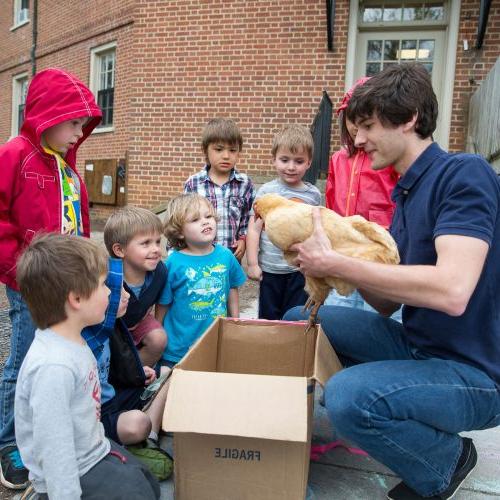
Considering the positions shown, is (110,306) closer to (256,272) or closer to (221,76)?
(256,272)

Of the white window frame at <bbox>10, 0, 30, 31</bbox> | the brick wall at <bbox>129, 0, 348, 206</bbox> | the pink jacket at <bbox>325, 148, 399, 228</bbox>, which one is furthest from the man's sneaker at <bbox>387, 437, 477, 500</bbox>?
the white window frame at <bbox>10, 0, 30, 31</bbox>

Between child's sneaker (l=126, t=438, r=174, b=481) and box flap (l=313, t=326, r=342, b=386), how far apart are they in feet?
2.61

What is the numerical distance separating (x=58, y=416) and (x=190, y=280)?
1360mm

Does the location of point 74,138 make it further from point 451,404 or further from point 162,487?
point 451,404

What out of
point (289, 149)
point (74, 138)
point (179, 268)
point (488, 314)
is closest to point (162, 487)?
point (179, 268)

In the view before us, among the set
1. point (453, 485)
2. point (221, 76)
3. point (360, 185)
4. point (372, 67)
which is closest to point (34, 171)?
point (360, 185)

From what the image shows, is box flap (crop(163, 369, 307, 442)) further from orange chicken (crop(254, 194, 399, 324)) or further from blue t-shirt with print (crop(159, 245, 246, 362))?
blue t-shirt with print (crop(159, 245, 246, 362))

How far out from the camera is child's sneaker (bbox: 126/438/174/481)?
2.07 meters

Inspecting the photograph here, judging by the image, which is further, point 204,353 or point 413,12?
point 413,12

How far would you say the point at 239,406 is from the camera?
158cm

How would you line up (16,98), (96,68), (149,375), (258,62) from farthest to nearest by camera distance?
(16,98), (96,68), (258,62), (149,375)

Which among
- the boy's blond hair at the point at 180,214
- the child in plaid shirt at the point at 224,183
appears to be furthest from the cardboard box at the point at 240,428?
the child in plaid shirt at the point at 224,183

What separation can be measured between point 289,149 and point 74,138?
1333 millimetres

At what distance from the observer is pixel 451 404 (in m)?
1.76
